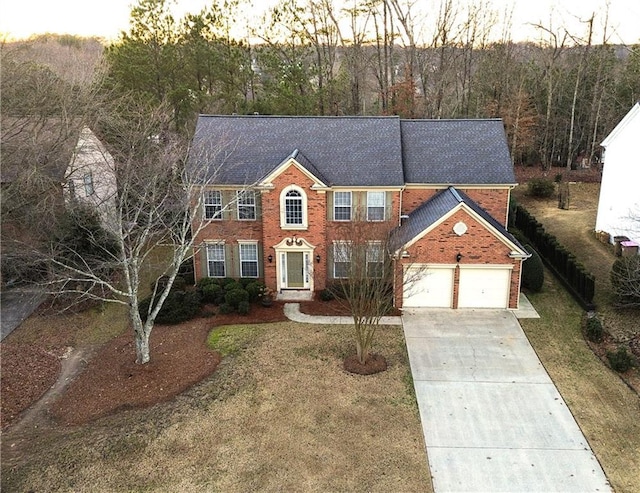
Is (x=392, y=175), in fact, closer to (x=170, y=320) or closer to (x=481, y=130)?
(x=481, y=130)

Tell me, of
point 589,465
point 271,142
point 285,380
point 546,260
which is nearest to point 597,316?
point 546,260

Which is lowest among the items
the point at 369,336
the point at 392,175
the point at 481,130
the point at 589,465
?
the point at 589,465

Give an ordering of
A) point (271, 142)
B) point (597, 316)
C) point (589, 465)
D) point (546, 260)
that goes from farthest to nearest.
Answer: point (546, 260), point (271, 142), point (597, 316), point (589, 465)

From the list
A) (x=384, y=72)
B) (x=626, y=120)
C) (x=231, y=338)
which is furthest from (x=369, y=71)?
(x=231, y=338)

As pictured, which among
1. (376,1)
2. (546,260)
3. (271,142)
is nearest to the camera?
(271,142)

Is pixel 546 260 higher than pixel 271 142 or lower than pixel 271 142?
lower

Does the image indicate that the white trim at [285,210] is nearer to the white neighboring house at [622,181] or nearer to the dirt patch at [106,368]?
the dirt patch at [106,368]

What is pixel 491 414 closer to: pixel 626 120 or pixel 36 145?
pixel 36 145
